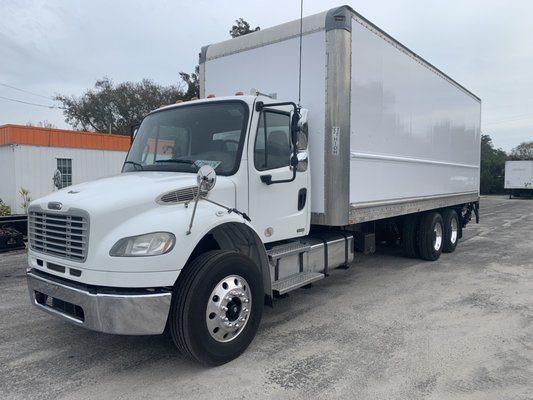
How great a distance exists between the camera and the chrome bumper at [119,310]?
136 inches

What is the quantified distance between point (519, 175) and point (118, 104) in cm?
3678

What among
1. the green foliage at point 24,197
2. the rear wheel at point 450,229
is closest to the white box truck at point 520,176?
the rear wheel at point 450,229

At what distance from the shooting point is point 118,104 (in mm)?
40500

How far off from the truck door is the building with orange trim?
1336 cm

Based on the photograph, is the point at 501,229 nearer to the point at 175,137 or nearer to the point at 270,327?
the point at 270,327

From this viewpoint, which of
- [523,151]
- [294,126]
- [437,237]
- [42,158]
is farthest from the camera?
[523,151]

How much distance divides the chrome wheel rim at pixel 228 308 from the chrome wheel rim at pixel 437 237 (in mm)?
6009

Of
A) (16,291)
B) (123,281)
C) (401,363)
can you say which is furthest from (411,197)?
(16,291)

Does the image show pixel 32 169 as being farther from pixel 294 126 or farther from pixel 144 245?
pixel 144 245

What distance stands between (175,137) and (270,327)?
7.94 ft

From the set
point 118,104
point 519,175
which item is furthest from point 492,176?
point 118,104

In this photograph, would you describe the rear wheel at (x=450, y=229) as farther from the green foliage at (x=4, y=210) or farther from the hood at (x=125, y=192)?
the green foliage at (x=4, y=210)

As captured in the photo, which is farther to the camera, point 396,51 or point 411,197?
point 411,197

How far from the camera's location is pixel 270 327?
507cm
